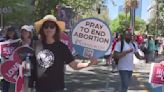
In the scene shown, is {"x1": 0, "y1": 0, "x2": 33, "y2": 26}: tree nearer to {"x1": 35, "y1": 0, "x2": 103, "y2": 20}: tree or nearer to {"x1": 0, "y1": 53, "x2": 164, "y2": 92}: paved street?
{"x1": 35, "y1": 0, "x2": 103, "y2": 20}: tree

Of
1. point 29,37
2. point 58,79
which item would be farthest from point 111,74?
point 58,79

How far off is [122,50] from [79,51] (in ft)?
11.3

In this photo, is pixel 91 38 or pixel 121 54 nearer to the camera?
pixel 91 38

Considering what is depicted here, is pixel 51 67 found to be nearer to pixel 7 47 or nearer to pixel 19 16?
pixel 7 47

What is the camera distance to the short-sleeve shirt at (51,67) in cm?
599

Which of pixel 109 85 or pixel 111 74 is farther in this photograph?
pixel 111 74

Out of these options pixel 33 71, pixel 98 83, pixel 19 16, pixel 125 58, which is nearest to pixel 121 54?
pixel 125 58

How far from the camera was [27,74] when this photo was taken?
22.4 ft

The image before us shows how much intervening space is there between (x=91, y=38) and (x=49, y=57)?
5.40ft

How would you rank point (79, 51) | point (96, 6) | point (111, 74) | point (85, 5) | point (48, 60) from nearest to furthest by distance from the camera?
1. point (48, 60)
2. point (79, 51)
3. point (111, 74)
4. point (85, 5)
5. point (96, 6)

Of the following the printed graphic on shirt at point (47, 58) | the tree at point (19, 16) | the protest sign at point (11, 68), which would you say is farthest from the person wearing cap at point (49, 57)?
the tree at point (19, 16)

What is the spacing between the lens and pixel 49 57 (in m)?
5.99

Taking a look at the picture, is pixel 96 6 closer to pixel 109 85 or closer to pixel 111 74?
pixel 111 74

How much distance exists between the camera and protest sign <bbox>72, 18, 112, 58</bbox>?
24.1 feet
